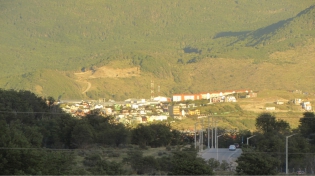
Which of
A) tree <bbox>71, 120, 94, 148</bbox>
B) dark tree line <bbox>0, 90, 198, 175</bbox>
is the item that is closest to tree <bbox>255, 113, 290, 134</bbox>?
dark tree line <bbox>0, 90, 198, 175</bbox>

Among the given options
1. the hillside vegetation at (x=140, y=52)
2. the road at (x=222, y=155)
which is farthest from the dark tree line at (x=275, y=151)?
the hillside vegetation at (x=140, y=52)

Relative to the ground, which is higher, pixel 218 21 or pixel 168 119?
pixel 218 21

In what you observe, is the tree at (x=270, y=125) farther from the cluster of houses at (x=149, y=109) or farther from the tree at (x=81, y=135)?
the cluster of houses at (x=149, y=109)

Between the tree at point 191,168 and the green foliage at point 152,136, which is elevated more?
the green foliage at point 152,136

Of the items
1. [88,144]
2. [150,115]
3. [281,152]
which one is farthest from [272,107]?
[281,152]

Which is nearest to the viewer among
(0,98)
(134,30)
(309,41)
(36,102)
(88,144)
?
(88,144)

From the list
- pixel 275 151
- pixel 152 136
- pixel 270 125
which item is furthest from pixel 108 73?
pixel 275 151

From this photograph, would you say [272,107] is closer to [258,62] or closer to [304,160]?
[258,62]

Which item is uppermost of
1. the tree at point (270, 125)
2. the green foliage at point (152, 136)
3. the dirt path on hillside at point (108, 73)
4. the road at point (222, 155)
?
the dirt path on hillside at point (108, 73)

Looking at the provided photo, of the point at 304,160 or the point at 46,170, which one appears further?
the point at 304,160
